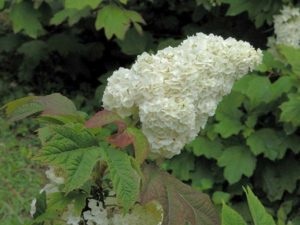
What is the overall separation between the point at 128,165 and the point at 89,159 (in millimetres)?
98

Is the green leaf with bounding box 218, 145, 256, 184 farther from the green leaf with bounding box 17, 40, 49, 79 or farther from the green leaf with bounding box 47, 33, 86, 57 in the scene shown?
the green leaf with bounding box 17, 40, 49, 79

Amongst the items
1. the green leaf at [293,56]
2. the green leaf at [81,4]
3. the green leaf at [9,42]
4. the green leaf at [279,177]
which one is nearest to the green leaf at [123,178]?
the green leaf at [293,56]

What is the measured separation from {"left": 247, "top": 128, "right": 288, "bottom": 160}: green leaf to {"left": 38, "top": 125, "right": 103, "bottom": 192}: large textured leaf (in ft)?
8.82

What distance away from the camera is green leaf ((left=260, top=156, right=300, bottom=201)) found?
14.8 ft

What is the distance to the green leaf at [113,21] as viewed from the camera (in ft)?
16.3

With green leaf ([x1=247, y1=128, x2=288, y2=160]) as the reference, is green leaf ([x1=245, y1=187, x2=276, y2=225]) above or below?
above

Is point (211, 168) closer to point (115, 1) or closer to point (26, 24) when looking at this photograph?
point (115, 1)

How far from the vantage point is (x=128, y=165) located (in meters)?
1.83

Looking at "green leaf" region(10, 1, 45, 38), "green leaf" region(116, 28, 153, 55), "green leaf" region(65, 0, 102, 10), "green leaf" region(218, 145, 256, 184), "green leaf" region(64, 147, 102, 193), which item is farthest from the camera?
"green leaf" region(116, 28, 153, 55)

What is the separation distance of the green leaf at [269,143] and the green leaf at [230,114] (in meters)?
0.12

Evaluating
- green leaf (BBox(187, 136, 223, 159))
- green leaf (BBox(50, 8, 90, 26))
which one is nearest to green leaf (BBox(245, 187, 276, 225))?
green leaf (BBox(187, 136, 223, 159))

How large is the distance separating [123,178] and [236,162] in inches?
107

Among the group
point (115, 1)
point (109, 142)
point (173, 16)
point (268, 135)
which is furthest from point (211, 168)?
point (109, 142)

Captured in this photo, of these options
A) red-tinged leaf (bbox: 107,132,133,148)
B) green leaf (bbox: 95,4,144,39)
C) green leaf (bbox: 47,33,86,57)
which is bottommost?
green leaf (bbox: 47,33,86,57)
